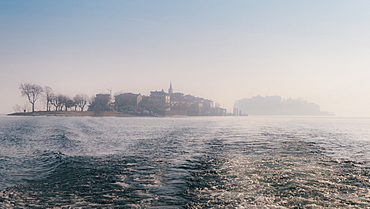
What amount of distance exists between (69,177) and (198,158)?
8827 mm

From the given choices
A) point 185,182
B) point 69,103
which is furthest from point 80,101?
point 185,182

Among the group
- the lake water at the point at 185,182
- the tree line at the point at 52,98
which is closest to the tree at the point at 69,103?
the tree line at the point at 52,98

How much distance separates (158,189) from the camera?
431 inches

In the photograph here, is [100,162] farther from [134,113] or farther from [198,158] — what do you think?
[134,113]

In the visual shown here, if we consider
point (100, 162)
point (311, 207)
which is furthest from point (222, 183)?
point (100, 162)

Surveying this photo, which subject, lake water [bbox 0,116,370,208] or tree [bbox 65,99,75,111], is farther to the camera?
tree [bbox 65,99,75,111]

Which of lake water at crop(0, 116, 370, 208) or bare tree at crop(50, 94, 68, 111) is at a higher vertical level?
bare tree at crop(50, 94, 68, 111)

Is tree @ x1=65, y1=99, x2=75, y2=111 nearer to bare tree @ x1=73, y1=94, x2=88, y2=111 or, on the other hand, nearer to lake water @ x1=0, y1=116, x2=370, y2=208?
bare tree @ x1=73, y1=94, x2=88, y2=111

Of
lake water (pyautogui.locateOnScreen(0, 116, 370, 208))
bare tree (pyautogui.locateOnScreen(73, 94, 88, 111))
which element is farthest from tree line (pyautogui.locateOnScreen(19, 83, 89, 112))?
lake water (pyautogui.locateOnScreen(0, 116, 370, 208))

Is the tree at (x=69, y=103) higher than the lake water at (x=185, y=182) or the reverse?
higher

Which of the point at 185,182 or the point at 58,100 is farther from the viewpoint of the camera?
the point at 58,100

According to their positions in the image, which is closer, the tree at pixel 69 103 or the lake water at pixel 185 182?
the lake water at pixel 185 182

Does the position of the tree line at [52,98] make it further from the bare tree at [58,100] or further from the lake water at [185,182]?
the lake water at [185,182]

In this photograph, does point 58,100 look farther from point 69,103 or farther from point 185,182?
point 185,182
